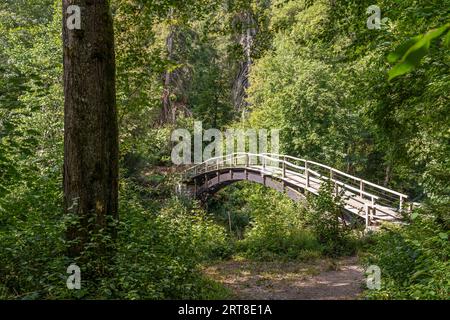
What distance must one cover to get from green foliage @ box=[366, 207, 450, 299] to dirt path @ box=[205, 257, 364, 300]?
962mm

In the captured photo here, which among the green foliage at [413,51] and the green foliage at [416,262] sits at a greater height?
the green foliage at [413,51]

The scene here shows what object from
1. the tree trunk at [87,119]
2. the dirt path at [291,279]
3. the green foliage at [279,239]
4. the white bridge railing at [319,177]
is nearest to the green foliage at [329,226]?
the green foliage at [279,239]

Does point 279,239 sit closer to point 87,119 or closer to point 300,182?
point 300,182

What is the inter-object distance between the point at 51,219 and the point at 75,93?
1.87 meters

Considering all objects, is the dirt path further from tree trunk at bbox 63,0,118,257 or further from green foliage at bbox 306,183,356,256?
tree trunk at bbox 63,0,118,257

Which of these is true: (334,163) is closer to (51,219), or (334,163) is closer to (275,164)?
(275,164)

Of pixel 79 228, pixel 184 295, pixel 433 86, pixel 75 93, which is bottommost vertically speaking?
pixel 184 295

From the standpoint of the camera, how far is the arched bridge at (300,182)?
52.9 ft

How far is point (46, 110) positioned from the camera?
17.6 m

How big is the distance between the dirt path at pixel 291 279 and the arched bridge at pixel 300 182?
210 centimetres

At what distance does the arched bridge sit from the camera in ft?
52.9

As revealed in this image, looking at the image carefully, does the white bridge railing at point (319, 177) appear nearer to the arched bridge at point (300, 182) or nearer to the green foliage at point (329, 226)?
the arched bridge at point (300, 182)

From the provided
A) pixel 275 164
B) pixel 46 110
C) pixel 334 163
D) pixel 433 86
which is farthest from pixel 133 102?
pixel 334 163

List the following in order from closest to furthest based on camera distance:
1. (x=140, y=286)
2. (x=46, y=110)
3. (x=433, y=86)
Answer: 1. (x=140, y=286)
2. (x=433, y=86)
3. (x=46, y=110)
